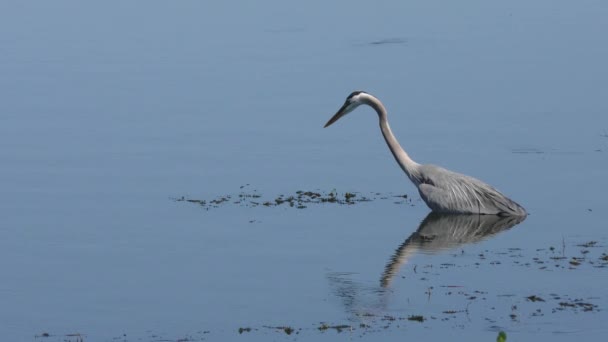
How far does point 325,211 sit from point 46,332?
486cm

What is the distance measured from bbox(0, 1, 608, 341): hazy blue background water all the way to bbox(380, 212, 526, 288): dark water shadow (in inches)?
7.6

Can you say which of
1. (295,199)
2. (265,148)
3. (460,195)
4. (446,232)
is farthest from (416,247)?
(265,148)

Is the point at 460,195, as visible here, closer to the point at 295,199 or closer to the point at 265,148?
the point at 295,199

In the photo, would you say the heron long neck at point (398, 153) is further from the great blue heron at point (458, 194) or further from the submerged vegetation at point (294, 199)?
the submerged vegetation at point (294, 199)

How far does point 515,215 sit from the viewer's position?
49.8ft

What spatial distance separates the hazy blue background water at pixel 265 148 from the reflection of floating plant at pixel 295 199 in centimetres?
20

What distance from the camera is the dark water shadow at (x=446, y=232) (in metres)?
13.8

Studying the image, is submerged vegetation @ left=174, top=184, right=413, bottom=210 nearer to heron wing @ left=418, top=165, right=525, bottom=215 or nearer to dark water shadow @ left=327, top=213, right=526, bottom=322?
heron wing @ left=418, top=165, right=525, bottom=215

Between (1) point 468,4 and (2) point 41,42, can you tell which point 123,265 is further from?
(1) point 468,4

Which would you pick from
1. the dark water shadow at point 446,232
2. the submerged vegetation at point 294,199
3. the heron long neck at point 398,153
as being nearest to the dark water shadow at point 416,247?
the dark water shadow at point 446,232

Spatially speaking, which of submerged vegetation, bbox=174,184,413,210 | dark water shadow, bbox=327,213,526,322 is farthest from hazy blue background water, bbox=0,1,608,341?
submerged vegetation, bbox=174,184,413,210

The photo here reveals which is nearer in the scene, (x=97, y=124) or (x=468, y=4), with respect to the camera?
(x=97, y=124)

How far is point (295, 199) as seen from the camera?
15938 mm

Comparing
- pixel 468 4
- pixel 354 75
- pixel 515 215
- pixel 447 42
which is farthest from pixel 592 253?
pixel 468 4
